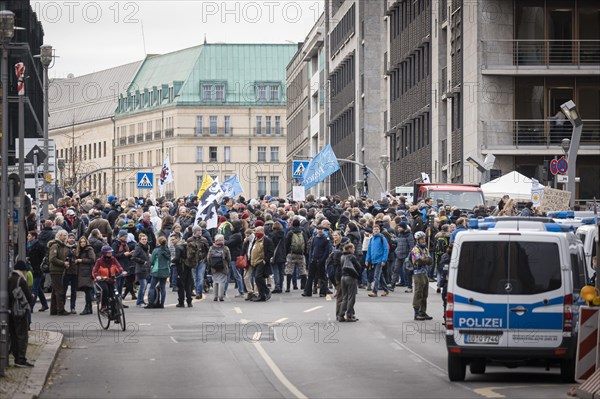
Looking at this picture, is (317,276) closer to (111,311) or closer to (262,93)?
(111,311)

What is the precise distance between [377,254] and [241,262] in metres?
3.36

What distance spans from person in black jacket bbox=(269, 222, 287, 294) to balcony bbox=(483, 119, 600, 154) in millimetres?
23788

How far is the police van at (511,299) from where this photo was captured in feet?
73.8

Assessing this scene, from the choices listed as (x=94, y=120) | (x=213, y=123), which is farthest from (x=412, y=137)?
(x=94, y=120)

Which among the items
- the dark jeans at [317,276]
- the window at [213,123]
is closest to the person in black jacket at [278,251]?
the dark jeans at [317,276]

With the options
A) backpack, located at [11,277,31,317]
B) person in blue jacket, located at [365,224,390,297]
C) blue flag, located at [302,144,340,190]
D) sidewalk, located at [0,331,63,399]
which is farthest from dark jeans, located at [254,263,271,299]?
blue flag, located at [302,144,340,190]

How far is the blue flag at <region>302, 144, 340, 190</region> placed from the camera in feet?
185

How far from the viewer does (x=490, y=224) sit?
23.9 metres

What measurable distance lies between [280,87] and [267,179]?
1187cm

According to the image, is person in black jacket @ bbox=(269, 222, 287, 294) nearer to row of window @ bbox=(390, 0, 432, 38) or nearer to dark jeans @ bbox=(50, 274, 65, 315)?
dark jeans @ bbox=(50, 274, 65, 315)

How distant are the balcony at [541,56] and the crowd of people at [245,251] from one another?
18359 mm

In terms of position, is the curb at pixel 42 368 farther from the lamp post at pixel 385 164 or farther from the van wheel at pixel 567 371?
the lamp post at pixel 385 164

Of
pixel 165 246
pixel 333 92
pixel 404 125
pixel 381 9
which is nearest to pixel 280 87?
pixel 333 92

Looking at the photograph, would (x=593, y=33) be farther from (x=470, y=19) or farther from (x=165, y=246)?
(x=165, y=246)
